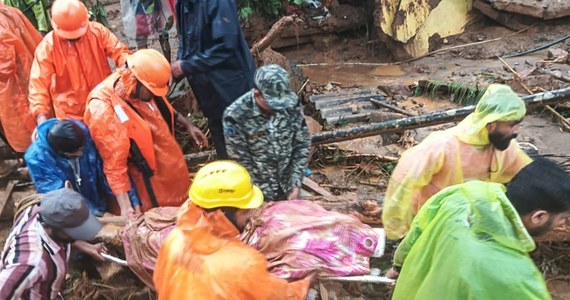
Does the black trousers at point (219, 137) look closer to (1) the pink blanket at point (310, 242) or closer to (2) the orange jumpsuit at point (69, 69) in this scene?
(2) the orange jumpsuit at point (69, 69)

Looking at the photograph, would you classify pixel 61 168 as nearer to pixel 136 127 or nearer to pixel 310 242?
pixel 136 127

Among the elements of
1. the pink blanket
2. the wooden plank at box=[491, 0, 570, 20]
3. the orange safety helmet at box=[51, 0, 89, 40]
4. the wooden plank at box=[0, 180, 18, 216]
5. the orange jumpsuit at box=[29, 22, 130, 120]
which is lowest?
the wooden plank at box=[491, 0, 570, 20]

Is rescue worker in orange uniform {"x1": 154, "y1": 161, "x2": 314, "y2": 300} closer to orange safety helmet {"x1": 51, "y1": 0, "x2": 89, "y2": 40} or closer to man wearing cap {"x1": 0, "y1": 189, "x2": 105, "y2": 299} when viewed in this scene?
man wearing cap {"x1": 0, "y1": 189, "x2": 105, "y2": 299}

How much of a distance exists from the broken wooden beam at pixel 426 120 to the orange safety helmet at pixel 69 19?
1.71 m

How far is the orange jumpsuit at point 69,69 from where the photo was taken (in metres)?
3.82

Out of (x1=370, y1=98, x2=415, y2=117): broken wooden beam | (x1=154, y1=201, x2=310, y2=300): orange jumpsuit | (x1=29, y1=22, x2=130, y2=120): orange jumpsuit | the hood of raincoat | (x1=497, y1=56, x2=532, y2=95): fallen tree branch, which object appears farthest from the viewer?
(x1=497, y1=56, x2=532, y2=95): fallen tree branch

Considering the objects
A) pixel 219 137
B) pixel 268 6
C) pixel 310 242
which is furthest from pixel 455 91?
pixel 310 242

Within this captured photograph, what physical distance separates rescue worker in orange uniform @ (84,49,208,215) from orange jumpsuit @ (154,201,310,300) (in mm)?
1033

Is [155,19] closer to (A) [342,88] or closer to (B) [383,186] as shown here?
(B) [383,186]

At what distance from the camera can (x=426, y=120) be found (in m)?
3.95

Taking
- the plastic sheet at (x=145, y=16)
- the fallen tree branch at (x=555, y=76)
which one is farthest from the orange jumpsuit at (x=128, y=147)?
the fallen tree branch at (x=555, y=76)

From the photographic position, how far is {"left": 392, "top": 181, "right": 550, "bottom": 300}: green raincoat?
6.57 feet

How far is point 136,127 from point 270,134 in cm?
78

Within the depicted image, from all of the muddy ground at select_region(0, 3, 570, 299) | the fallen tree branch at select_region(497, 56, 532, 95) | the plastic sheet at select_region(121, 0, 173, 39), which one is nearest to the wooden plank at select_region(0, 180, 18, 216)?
the muddy ground at select_region(0, 3, 570, 299)
